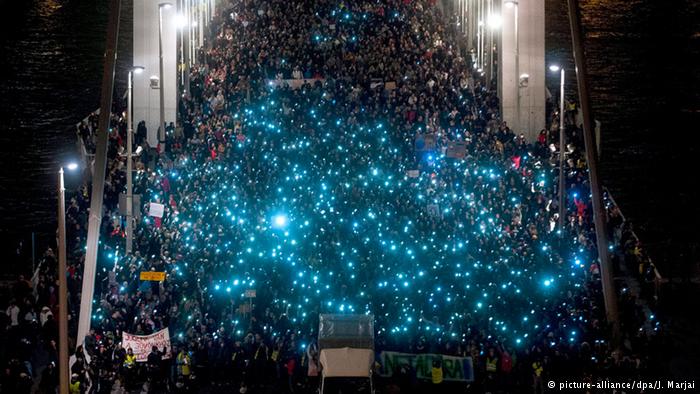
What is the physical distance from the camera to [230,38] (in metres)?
53.5

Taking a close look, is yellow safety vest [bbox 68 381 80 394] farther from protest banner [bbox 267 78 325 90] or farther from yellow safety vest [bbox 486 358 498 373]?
protest banner [bbox 267 78 325 90]

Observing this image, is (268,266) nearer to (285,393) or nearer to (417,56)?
(285,393)

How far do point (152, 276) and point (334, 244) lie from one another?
4827 millimetres

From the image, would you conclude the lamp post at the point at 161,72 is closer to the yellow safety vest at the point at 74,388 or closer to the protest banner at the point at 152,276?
the protest banner at the point at 152,276

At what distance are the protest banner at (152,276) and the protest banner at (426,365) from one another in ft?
21.1

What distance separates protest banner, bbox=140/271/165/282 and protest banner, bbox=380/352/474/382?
253 inches

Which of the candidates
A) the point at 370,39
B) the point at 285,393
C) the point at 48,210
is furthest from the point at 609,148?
the point at 285,393

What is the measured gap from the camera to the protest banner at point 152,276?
1339 inches

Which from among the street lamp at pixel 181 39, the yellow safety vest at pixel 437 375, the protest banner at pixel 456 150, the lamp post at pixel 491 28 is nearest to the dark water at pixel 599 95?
the protest banner at pixel 456 150

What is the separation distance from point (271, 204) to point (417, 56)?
12.7 m

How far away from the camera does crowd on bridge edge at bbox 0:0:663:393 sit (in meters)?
31.2

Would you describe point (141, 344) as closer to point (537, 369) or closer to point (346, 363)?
point (346, 363)

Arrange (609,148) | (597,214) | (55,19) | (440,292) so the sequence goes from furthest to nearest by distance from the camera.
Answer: (55,19)
(609,148)
(440,292)
(597,214)

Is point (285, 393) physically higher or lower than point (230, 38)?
lower
